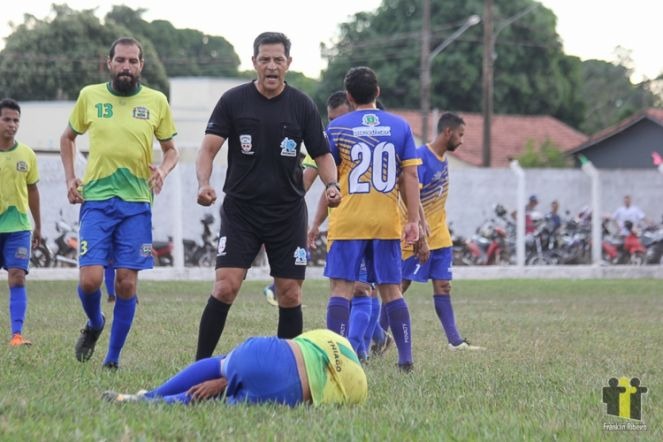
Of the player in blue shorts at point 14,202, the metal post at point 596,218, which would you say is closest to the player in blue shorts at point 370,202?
the player in blue shorts at point 14,202

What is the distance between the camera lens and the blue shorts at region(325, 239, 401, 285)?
8.97 m

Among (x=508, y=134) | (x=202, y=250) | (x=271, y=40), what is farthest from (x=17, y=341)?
(x=508, y=134)

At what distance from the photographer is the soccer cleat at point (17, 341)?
1059 centimetres

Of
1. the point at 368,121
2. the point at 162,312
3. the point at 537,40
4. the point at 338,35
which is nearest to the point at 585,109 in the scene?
the point at 537,40

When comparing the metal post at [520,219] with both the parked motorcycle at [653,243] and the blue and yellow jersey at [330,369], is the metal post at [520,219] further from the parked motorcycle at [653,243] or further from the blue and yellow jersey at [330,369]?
the blue and yellow jersey at [330,369]

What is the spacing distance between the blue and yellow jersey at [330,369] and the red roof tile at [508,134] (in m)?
48.8

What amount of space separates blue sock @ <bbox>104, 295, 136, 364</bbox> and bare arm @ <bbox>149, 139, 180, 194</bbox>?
0.80 m

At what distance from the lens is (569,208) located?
96.0 ft

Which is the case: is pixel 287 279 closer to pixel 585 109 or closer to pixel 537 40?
pixel 537 40

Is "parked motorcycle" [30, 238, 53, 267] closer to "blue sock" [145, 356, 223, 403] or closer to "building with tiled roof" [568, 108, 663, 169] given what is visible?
"blue sock" [145, 356, 223, 403]

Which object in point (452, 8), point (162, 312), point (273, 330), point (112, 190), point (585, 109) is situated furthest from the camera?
point (585, 109)

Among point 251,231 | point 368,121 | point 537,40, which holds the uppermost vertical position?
point 537,40

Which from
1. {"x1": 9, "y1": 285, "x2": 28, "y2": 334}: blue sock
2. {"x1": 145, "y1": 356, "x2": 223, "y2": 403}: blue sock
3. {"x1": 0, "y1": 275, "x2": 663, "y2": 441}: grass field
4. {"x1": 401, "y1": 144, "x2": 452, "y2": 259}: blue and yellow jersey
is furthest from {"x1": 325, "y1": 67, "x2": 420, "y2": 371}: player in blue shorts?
{"x1": 9, "y1": 285, "x2": 28, "y2": 334}: blue sock

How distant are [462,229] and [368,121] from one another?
2000 cm
